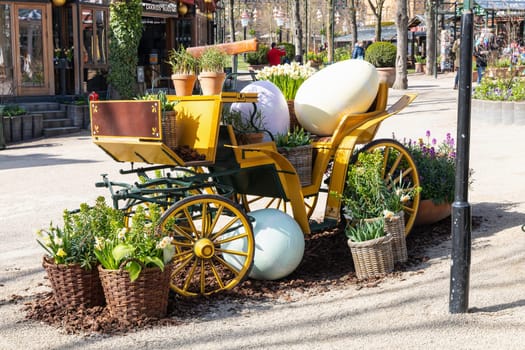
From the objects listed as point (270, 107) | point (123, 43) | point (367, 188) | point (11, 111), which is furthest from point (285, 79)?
point (123, 43)

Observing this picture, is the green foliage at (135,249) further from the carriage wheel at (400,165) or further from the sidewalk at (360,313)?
the carriage wheel at (400,165)

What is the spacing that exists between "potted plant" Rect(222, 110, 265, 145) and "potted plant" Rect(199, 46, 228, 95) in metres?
0.20

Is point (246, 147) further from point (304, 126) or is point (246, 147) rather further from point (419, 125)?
point (419, 125)

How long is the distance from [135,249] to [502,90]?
46.9 ft

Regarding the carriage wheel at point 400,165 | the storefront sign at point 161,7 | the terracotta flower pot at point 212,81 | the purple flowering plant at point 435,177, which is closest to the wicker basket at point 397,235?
the carriage wheel at point 400,165

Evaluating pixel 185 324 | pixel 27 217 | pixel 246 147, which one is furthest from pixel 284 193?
pixel 27 217

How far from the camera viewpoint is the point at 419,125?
17000 millimetres

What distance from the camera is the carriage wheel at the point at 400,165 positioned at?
689 cm

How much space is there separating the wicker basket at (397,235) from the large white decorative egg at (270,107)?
113cm

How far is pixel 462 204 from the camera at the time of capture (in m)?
4.88

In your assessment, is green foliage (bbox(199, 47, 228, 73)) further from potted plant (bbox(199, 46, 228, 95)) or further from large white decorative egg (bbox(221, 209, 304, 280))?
large white decorative egg (bbox(221, 209, 304, 280))

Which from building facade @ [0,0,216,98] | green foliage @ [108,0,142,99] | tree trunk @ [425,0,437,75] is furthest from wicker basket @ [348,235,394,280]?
tree trunk @ [425,0,437,75]

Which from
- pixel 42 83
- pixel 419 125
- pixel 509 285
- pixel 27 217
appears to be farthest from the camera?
pixel 42 83

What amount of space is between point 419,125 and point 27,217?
10.3 meters
